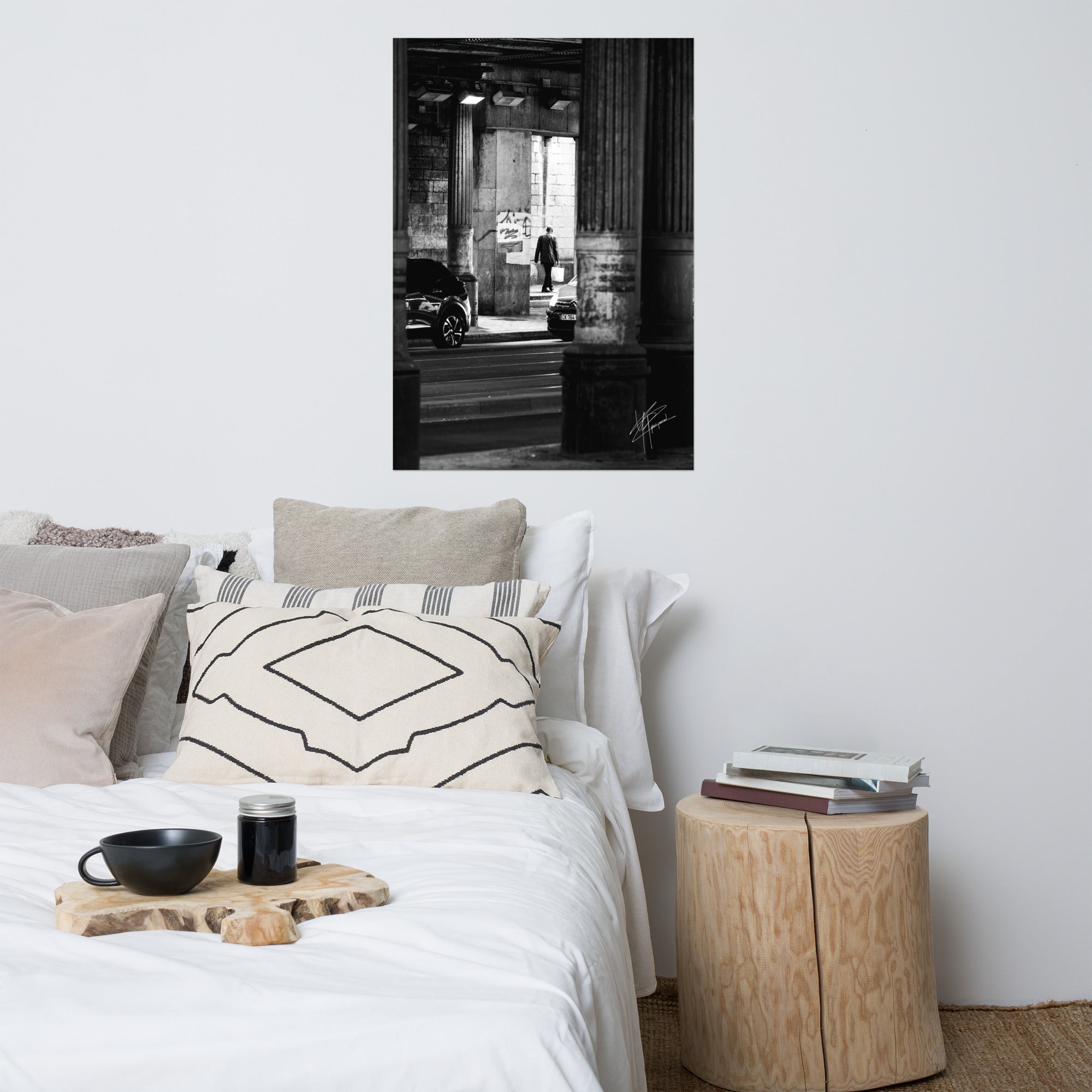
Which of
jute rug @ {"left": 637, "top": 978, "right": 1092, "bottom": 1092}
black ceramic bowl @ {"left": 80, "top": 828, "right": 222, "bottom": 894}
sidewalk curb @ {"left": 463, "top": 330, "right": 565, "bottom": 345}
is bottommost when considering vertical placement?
jute rug @ {"left": 637, "top": 978, "right": 1092, "bottom": 1092}

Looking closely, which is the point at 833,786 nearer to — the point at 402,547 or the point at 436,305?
the point at 402,547

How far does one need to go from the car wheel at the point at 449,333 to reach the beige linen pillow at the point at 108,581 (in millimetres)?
808

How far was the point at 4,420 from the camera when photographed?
2.58 m

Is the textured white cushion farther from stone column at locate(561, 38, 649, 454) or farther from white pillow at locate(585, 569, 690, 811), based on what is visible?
stone column at locate(561, 38, 649, 454)

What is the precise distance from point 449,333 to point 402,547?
68 centimetres

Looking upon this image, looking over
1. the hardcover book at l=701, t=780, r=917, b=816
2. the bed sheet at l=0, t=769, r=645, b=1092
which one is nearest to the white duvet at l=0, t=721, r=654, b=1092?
the bed sheet at l=0, t=769, r=645, b=1092

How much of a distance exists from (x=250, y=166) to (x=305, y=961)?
6.56 feet

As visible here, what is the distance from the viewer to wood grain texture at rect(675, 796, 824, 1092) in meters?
1.87

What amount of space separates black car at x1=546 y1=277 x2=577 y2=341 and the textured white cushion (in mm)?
795

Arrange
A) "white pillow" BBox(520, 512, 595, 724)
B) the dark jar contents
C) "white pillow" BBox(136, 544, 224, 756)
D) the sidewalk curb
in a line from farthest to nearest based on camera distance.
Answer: the sidewalk curb
"white pillow" BBox(520, 512, 595, 724)
"white pillow" BBox(136, 544, 224, 756)
the dark jar contents

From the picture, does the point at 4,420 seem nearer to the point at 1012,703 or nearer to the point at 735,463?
the point at 735,463

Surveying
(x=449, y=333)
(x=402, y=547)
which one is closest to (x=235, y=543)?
(x=402, y=547)

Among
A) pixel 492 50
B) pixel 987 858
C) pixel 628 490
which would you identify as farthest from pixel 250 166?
pixel 987 858

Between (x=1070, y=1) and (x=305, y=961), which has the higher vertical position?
(x=1070, y=1)
